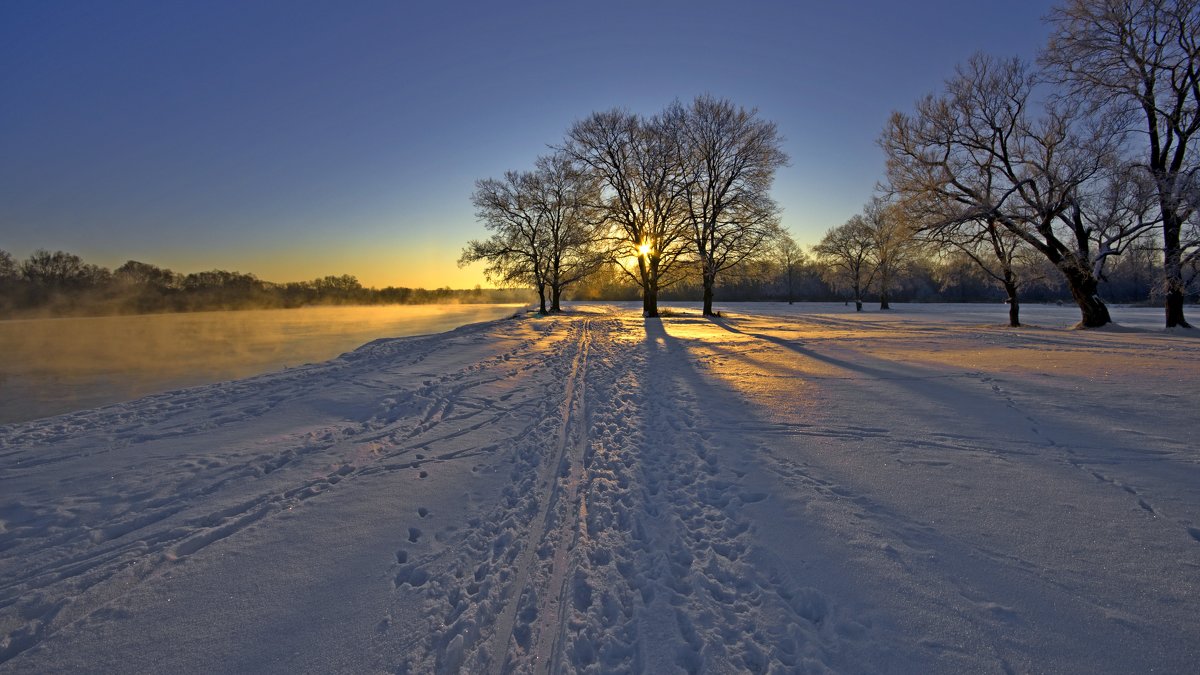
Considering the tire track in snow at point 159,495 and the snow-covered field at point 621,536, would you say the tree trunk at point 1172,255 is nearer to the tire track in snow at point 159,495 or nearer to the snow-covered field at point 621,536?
the snow-covered field at point 621,536

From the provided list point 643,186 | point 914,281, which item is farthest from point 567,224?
point 914,281

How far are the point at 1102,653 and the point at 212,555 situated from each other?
19.9ft

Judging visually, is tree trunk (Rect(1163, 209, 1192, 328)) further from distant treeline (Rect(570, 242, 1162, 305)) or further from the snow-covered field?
the snow-covered field

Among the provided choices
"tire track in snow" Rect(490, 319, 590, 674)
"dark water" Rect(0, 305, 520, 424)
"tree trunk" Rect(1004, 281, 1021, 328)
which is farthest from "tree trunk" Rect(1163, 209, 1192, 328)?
"dark water" Rect(0, 305, 520, 424)

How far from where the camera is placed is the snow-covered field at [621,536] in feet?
8.72

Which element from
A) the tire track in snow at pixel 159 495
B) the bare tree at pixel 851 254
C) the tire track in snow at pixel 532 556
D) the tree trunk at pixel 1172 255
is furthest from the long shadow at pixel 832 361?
the bare tree at pixel 851 254

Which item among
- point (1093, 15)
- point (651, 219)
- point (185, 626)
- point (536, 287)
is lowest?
point (185, 626)

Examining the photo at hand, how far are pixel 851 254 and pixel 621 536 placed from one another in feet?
188

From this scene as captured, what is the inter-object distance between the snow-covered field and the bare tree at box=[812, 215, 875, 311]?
4799 cm

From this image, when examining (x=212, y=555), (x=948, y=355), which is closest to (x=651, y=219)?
(x=948, y=355)

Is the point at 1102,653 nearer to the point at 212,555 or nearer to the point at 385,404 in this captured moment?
the point at 212,555

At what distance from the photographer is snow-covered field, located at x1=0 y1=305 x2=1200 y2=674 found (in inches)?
105

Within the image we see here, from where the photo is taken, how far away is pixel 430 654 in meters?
2.62

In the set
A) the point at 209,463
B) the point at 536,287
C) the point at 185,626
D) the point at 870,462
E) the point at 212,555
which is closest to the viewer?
the point at 185,626
